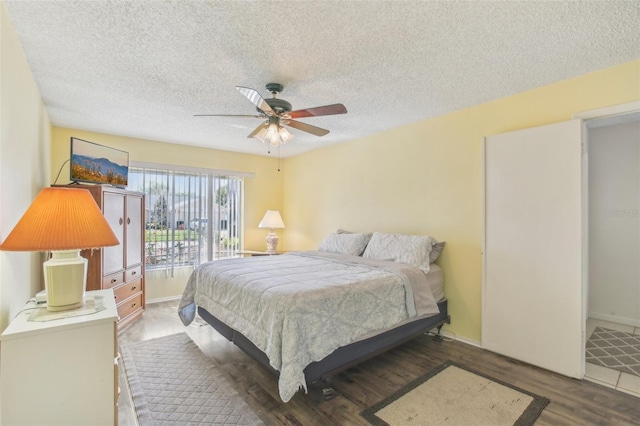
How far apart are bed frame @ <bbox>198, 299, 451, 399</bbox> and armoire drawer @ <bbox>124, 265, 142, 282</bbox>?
3.86ft

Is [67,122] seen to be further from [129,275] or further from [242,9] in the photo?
[242,9]

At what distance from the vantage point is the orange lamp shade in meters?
1.40

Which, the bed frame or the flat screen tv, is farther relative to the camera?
the flat screen tv

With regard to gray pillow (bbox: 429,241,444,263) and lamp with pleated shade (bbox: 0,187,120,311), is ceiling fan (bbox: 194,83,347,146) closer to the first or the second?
lamp with pleated shade (bbox: 0,187,120,311)

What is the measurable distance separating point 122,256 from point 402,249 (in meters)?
3.29

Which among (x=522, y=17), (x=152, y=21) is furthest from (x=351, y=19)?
(x=152, y=21)

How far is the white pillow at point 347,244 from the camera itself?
3883mm

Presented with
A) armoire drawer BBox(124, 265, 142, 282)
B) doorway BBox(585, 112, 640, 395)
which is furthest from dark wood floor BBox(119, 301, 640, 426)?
doorway BBox(585, 112, 640, 395)

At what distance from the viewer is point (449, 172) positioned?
337 centimetres

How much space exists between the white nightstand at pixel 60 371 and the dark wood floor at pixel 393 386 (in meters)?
0.69

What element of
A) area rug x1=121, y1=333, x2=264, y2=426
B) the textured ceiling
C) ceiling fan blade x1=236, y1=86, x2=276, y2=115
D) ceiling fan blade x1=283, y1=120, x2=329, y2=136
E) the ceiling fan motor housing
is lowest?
area rug x1=121, y1=333, x2=264, y2=426

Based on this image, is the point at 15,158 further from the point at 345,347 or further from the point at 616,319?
the point at 616,319

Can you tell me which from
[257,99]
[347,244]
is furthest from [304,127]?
[347,244]

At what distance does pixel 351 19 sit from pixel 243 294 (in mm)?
2089
